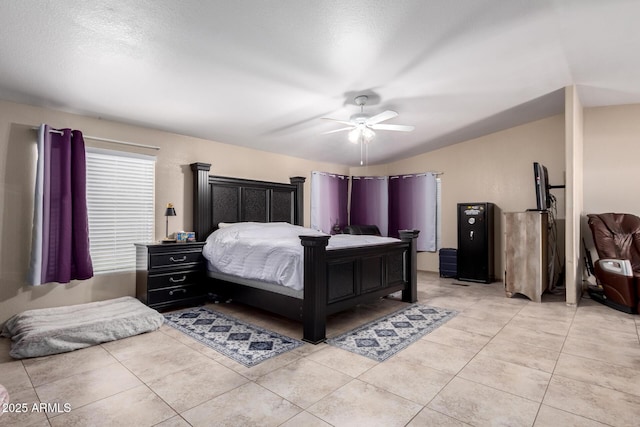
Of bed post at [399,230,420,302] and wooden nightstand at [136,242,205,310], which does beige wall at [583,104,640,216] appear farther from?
wooden nightstand at [136,242,205,310]

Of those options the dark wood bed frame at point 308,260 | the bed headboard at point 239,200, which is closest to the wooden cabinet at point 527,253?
the dark wood bed frame at point 308,260

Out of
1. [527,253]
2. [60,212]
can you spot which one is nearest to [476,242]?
[527,253]

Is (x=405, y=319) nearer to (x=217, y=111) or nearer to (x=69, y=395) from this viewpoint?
(x=69, y=395)

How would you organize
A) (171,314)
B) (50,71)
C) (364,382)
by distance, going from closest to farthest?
(364,382)
(50,71)
(171,314)

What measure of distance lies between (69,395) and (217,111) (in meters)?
3.09

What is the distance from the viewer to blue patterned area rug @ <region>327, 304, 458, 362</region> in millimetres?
2725

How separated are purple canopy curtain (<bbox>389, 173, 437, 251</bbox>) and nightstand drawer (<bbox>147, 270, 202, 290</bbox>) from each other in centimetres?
434

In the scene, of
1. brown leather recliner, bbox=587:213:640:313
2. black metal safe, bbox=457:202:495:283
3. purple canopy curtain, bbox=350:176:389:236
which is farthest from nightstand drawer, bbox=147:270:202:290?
brown leather recliner, bbox=587:213:640:313

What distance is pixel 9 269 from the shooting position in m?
3.29

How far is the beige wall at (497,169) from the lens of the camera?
5.29 meters

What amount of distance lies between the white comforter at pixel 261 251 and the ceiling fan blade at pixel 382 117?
1.42m

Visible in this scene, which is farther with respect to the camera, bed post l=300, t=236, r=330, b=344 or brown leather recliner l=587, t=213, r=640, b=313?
brown leather recliner l=587, t=213, r=640, b=313

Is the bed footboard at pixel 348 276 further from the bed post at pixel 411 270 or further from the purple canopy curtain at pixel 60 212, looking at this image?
the purple canopy curtain at pixel 60 212

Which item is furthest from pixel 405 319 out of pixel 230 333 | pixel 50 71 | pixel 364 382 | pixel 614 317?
pixel 50 71
